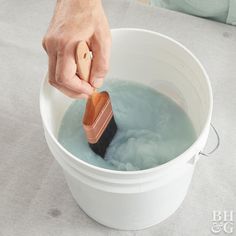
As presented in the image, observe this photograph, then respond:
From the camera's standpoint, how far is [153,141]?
2.35 feet

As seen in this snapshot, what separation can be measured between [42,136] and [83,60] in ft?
0.92

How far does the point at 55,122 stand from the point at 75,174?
0.49ft

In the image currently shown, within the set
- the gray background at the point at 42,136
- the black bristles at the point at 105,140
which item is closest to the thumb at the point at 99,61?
the black bristles at the point at 105,140

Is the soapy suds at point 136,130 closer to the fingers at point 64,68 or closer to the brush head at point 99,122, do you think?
the brush head at point 99,122

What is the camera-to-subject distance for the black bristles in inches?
27.5

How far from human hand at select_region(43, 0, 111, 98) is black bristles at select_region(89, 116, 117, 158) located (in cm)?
11

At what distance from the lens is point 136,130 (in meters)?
0.74

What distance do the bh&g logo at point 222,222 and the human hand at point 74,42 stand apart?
0.29 metres

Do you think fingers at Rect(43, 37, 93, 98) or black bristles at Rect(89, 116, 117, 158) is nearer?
fingers at Rect(43, 37, 93, 98)

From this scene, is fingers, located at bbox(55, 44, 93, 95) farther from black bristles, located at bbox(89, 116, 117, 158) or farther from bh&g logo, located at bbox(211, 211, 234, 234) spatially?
bh&g logo, located at bbox(211, 211, 234, 234)

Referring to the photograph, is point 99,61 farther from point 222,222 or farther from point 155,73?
point 222,222

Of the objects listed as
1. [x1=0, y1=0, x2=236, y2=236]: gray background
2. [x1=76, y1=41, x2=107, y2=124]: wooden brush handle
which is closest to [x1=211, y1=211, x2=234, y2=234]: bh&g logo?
[x1=0, y1=0, x2=236, y2=236]: gray background

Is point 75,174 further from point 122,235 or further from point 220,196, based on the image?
point 220,196

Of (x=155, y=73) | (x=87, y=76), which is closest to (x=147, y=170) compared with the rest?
(x=87, y=76)
